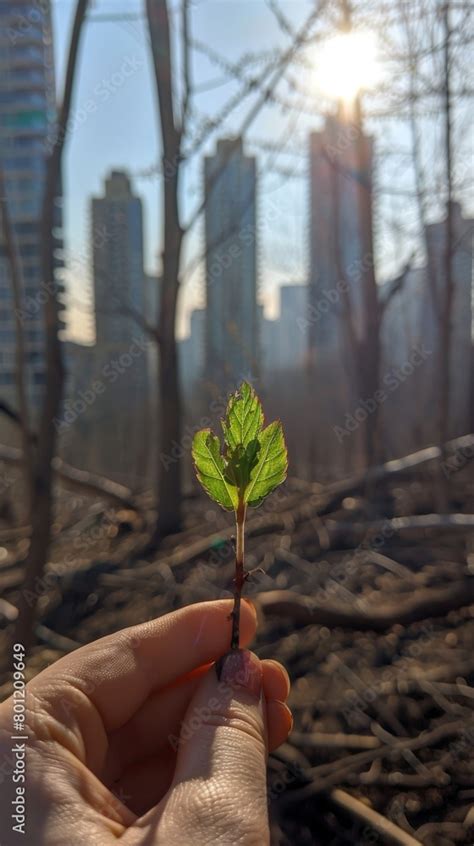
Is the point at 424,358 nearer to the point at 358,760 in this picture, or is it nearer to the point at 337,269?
the point at 337,269

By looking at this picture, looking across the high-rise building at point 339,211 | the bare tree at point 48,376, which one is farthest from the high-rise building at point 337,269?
the bare tree at point 48,376

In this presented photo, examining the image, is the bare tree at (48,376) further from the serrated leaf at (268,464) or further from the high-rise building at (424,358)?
the high-rise building at (424,358)

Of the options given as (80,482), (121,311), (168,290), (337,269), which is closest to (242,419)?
(121,311)

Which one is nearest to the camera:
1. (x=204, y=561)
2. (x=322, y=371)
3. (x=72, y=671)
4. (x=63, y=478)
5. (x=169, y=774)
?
(x=72, y=671)

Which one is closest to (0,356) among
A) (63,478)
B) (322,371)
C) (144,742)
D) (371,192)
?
(63,478)

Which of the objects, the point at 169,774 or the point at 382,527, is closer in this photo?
the point at 169,774

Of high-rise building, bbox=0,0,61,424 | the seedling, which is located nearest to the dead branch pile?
the seedling

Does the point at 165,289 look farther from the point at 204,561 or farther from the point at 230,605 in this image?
the point at 230,605

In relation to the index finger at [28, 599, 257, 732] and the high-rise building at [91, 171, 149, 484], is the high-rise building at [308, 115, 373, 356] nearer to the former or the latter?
the high-rise building at [91, 171, 149, 484]
